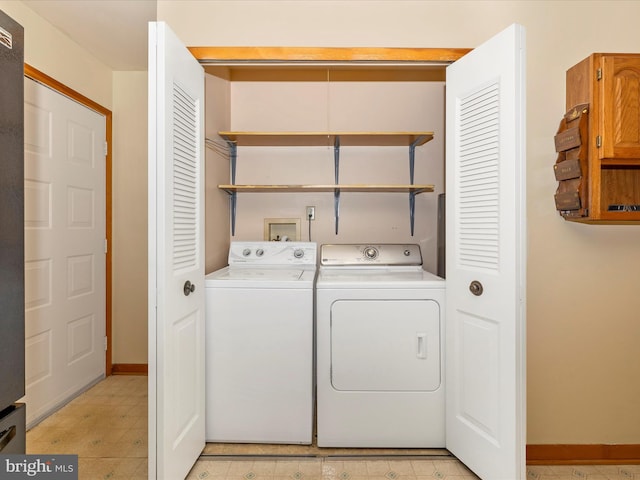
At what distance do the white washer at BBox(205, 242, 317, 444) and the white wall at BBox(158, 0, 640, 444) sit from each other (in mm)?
1161

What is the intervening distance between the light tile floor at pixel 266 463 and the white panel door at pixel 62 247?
1.35ft

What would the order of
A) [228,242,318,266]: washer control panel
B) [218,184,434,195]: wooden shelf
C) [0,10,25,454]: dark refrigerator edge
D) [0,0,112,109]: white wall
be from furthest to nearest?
[228,242,318,266]: washer control panel → [218,184,434,195]: wooden shelf → [0,0,112,109]: white wall → [0,10,25,454]: dark refrigerator edge

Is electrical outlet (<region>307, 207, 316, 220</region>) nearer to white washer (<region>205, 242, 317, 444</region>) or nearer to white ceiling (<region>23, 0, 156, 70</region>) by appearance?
white washer (<region>205, 242, 317, 444</region>)

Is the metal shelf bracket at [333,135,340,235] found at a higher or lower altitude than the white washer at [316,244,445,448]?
higher

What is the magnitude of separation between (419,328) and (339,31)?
1.60m

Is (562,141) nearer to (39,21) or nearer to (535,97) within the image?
(535,97)

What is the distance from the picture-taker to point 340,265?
2.53 m

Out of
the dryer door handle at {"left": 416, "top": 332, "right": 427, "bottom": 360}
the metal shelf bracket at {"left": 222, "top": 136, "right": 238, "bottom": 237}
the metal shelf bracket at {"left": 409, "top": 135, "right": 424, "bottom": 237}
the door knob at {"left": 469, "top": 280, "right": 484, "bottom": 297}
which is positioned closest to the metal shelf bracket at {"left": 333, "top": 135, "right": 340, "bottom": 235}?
the metal shelf bracket at {"left": 409, "top": 135, "right": 424, "bottom": 237}

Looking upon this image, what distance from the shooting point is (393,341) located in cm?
202

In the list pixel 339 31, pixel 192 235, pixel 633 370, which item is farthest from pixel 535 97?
pixel 192 235

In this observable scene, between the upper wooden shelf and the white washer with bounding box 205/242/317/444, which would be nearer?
the white washer with bounding box 205/242/317/444

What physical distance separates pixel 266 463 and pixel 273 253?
120cm

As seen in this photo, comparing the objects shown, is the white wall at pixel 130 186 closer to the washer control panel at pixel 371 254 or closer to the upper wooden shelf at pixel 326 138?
the upper wooden shelf at pixel 326 138

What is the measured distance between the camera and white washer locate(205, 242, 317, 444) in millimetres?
2020
